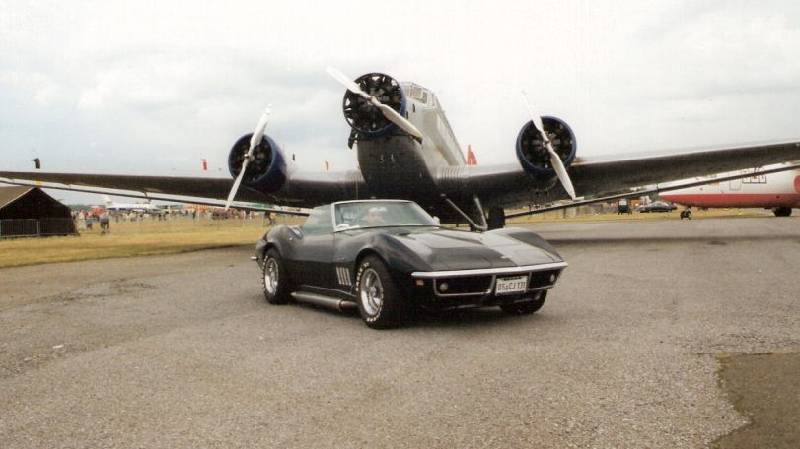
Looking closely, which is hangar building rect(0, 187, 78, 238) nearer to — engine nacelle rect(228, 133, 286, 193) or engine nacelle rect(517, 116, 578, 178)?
engine nacelle rect(228, 133, 286, 193)

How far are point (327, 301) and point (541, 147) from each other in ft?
39.9

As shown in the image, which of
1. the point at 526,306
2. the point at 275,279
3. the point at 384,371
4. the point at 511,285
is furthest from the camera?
the point at 275,279

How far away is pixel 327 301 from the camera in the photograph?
23.1 ft

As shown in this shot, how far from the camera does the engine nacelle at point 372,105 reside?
1681 cm

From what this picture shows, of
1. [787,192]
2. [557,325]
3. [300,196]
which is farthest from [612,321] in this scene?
[787,192]

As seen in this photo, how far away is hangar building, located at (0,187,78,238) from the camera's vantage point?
3228 cm

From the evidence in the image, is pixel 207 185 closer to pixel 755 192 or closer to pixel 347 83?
pixel 347 83

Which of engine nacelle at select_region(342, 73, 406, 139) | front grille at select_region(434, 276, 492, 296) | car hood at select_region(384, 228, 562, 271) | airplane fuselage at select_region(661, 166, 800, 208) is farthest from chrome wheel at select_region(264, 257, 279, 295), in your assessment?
airplane fuselage at select_region(661, 166, 800, 208)

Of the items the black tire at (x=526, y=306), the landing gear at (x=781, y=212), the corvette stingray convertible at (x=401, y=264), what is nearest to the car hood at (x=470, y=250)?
the corvette stingray convertible at (x=401, y=264)

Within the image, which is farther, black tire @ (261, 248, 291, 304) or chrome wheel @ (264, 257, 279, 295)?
chrome wheel @ (264, 257, 279, 295)

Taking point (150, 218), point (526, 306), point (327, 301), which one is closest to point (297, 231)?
point (327, 301)

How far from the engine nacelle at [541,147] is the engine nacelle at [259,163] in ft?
22.9

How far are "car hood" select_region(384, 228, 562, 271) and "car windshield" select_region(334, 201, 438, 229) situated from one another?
60 cm

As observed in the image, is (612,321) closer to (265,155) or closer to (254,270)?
(254,270)
